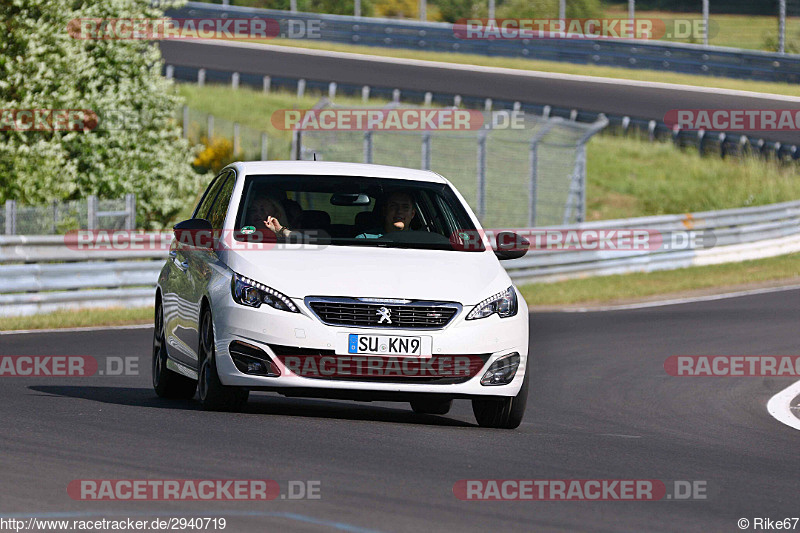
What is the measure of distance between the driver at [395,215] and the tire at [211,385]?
1.29 meters

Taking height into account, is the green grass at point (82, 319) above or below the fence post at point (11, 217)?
below

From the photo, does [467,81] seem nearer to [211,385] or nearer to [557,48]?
[557,48]

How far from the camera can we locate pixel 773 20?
66250 millimetres

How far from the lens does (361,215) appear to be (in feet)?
34.5

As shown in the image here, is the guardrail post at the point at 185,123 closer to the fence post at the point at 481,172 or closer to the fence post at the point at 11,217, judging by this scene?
the fence post at the point at 481,172

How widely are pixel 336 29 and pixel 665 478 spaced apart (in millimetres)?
50156

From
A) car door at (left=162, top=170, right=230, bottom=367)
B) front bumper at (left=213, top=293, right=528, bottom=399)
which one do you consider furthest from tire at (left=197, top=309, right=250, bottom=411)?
car door at (left=162, top=170, right=230, bottom=367)

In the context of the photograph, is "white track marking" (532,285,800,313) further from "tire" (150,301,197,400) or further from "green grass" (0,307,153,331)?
"tire" (150,301,197,400)

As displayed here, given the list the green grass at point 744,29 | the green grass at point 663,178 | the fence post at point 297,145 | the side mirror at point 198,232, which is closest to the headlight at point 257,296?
the side mirror at point 198,232

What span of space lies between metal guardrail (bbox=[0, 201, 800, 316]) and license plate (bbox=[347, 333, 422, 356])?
1095 cm

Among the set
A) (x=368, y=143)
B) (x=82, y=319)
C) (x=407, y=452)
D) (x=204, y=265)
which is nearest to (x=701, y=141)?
(x=368, y=143)

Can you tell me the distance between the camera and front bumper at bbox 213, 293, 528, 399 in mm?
9133

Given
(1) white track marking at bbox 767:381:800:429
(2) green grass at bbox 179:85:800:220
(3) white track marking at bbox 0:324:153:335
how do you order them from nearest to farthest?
(1) white track marking at bbox 767:381:800:429, (3) white track marking at bbox 0:324:153:335, (2) green grass at bbox 179:85:800:220

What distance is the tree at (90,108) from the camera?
85.4 ft
